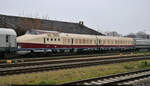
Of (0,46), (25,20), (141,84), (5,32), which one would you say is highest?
(25,20)

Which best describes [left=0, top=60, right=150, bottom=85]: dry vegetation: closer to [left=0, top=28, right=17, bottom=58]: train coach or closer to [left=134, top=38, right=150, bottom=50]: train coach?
[left=0, top=28, right=17, bottom=58]: train coach

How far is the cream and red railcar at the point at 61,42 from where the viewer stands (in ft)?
81.4

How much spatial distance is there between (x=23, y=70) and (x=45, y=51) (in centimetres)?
1225

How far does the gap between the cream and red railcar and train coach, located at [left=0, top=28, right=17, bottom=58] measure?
836mm

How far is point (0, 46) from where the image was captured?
73.6 ft

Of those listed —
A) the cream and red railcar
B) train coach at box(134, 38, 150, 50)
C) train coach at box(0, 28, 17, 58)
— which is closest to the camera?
train coach at box(0, 28, 17, 58)

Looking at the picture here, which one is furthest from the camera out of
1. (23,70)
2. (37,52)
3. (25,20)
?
(25,20)

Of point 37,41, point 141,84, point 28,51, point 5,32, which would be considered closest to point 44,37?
point 37,41

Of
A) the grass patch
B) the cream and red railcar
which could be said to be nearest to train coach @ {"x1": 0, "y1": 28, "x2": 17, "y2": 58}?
the cream and red railcar

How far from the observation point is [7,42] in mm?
23141

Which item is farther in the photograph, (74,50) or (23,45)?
(74,50)

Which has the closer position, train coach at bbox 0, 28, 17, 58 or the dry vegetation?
the dry vegetation

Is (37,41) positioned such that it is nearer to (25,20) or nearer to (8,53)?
(8,53)

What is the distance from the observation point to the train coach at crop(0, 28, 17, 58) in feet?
74.5
